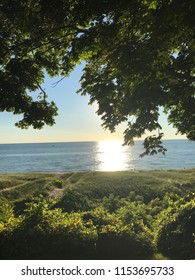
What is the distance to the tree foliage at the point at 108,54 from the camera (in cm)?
1216

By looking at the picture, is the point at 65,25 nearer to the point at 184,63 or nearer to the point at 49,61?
the point at 49,61

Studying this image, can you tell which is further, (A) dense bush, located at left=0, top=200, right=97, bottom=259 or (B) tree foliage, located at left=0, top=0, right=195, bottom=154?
(A) dense bush, located at left=0, top=200, right=97, bottom=259

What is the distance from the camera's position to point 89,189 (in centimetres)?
3775

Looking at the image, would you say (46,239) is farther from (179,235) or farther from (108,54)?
(108,54)

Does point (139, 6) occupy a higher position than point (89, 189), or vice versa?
point (139, 6)

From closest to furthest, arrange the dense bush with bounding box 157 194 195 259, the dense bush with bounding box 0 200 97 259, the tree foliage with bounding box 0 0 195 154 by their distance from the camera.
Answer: the tree foliage with bounding box 0 0 195 154, the dense bush with bounding box 0 200 97 259, the dense bush with bounding box 157 194 195 259

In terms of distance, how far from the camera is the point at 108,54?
1430 cm

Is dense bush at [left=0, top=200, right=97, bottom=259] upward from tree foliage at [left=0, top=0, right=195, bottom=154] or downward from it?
downward

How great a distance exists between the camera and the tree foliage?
12.2 metres

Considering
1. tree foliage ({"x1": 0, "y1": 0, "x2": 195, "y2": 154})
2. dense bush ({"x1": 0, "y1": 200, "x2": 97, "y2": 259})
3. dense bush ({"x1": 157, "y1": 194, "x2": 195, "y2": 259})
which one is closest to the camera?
tree foliage ({"x1": 0, "y1": 0, "x2": 195, "y2": 154})

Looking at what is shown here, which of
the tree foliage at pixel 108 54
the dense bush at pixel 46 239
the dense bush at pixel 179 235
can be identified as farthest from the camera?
the dense bush at pixel 179 235

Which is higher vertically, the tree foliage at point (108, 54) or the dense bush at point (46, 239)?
the tree foliage at point (108, 54)

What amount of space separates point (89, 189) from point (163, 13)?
28454mm
